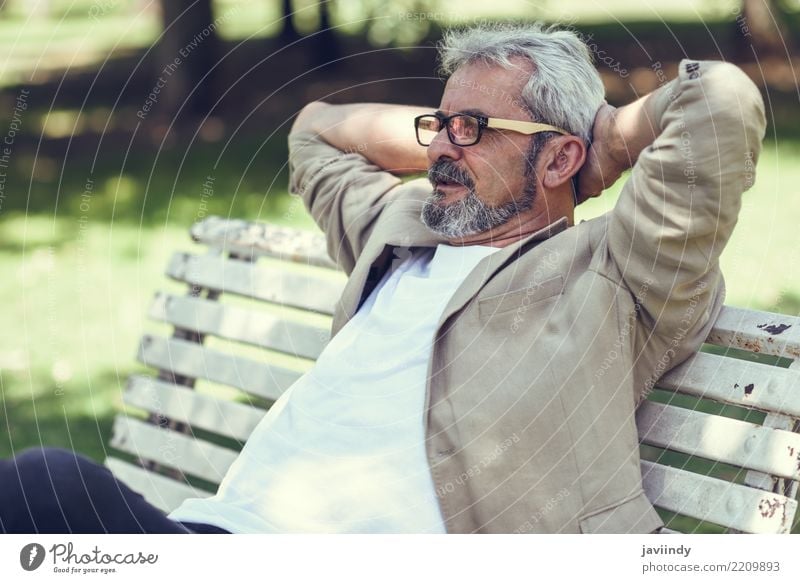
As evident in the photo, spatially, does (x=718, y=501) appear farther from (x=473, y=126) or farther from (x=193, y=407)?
(x=193, y=407)

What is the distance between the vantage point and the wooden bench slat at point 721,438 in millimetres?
2596

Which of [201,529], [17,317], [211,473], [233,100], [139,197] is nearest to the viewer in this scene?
[201,529]

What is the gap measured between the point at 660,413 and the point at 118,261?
15.5 ft

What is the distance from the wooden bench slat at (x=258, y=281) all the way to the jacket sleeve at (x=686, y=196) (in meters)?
1.26

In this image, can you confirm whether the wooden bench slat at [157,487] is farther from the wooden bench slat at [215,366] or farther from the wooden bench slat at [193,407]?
the wooden bench slat at [215,366]

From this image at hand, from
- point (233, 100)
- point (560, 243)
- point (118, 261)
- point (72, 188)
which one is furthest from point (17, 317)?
point (233, 100)

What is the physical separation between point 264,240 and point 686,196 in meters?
1.80

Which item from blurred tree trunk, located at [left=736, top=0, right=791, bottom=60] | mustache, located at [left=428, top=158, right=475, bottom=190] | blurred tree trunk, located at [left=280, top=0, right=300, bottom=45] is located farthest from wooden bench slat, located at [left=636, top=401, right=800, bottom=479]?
blurred tree trunk, located at [left=280, top=0, right=300, bottom=45]

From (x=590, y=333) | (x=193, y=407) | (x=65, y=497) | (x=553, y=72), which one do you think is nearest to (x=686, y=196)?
(x=590, y=333)

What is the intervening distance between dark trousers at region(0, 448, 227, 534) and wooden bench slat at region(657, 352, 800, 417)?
1.31m

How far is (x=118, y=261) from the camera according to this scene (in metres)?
6.85

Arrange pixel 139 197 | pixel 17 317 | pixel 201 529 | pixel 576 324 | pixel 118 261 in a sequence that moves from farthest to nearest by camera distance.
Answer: pixel 139 197, pixel 118 261, pixel 17 317, pixel 201 529, pixel 576 324

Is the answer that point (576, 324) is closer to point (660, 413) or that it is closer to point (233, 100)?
point (660, 413)

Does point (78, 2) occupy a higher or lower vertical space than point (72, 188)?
higher
